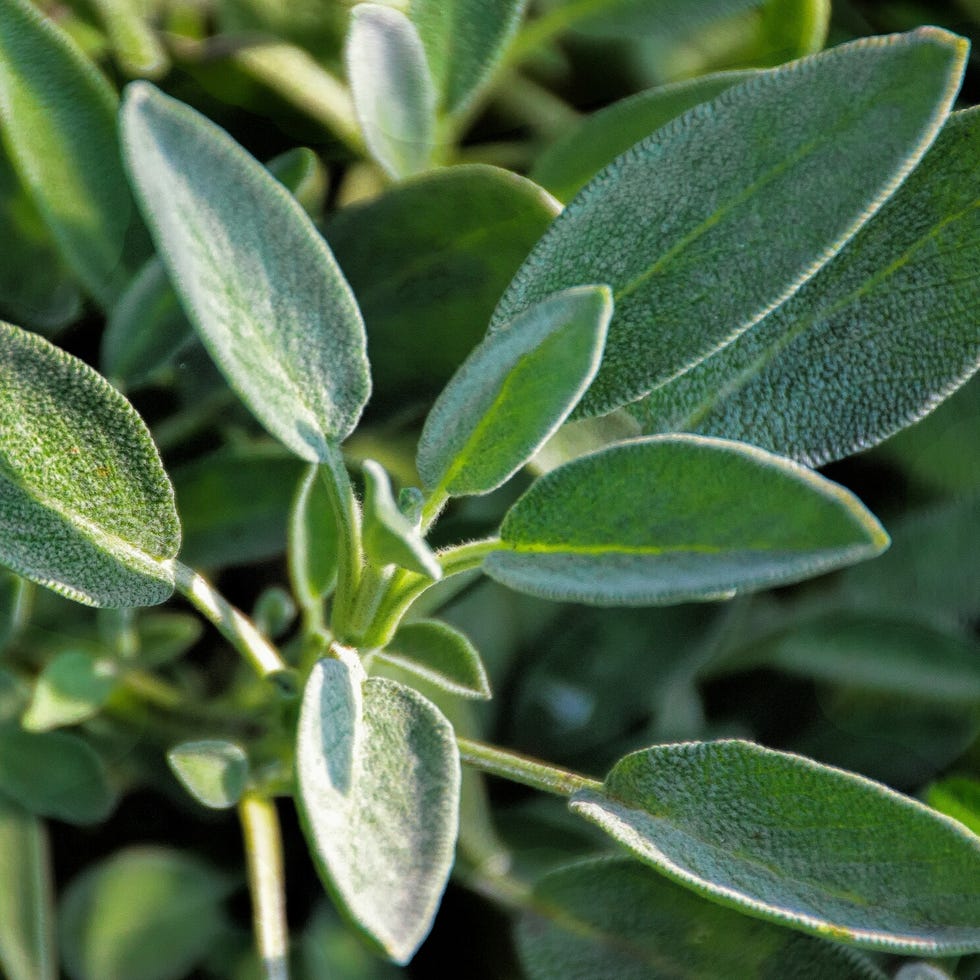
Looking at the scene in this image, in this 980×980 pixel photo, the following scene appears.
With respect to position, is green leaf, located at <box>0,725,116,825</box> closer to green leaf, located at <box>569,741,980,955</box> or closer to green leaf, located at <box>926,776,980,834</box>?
green leaf, located at <box>569,741,980,955</box>

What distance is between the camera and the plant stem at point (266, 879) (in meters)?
0.59

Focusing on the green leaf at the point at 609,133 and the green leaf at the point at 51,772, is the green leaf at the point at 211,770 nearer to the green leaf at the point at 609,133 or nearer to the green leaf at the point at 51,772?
the green leaf at the point at 51,772

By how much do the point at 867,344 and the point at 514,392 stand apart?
0.68 ft

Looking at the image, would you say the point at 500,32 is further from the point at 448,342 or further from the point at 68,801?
the point at 68,801

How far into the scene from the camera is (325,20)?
2.81ft

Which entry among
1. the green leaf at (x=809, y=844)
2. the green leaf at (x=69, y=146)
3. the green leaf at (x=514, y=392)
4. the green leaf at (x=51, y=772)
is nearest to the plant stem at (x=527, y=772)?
the green leaf at (x=809, y=844)

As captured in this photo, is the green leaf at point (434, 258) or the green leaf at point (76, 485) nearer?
the green leaf at point (76, 485)

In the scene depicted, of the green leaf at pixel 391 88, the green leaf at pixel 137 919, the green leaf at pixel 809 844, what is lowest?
the green leaf at pixel 137 919

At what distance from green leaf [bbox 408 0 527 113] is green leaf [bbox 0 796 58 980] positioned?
1.71 ft

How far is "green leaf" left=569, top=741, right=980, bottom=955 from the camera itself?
18.4 inches

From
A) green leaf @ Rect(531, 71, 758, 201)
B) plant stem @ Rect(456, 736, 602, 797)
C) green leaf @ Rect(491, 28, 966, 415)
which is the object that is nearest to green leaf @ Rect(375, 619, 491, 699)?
plant stem @ Rect(456, 736, 602, 797)

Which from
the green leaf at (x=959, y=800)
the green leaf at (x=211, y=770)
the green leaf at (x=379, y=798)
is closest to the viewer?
the green leaf at (x=379, y=798)

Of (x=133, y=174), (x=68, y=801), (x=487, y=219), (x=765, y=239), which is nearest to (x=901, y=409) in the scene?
(x=765, y=239)

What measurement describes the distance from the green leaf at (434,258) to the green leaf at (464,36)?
114 millimetres
